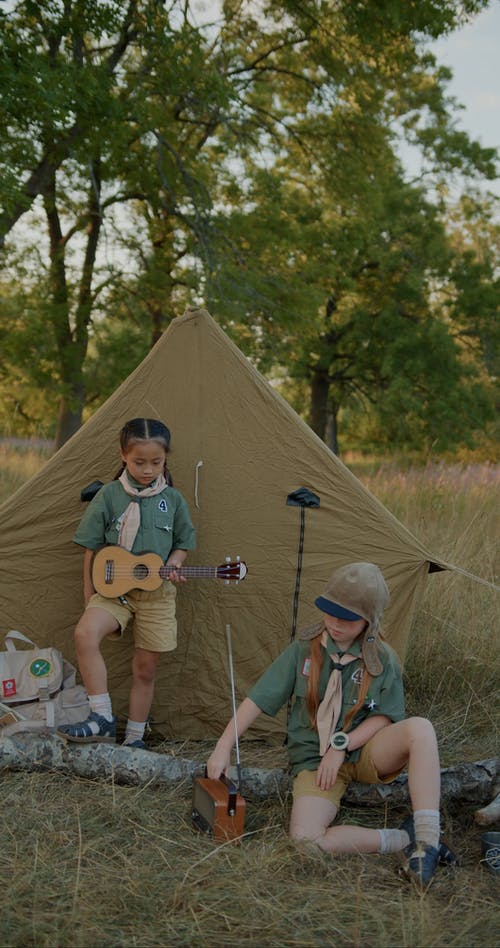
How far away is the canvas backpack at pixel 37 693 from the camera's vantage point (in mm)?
3484

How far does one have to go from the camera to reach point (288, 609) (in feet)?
13.3

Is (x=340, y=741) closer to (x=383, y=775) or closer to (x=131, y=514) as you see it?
(x=383, y=775)

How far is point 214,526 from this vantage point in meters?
4.05

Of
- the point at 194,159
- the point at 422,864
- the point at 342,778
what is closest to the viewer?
the point at 422,864

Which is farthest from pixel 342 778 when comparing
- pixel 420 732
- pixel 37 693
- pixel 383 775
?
pixel 37 693

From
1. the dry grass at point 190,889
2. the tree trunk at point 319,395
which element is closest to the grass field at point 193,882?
the dry grass at point 190,889

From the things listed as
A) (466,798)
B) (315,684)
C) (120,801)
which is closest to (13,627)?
(120,801)

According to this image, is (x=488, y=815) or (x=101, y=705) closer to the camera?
(x=488, y=815)

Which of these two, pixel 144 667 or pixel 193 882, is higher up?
pixel 144 667

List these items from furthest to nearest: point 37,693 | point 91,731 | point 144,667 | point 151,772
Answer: point 144,667
point 37,693
point 91,731
point 151,772

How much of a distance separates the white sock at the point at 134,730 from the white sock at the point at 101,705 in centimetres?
23

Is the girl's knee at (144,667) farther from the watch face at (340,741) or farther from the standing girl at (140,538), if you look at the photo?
the watch face at (340,741)

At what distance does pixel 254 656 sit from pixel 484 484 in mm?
4045

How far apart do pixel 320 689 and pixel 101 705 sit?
0.98 meters
